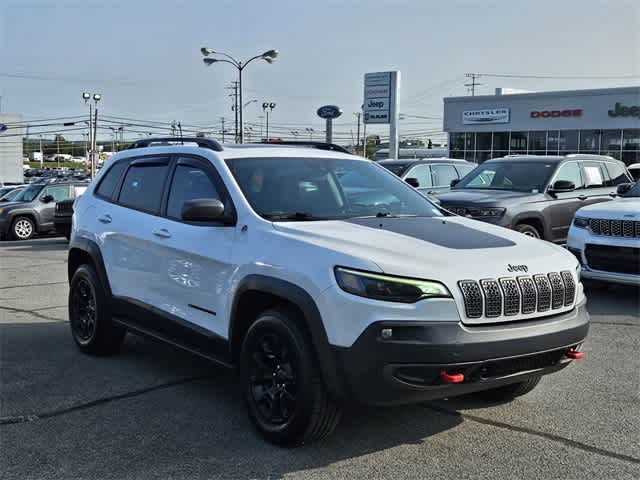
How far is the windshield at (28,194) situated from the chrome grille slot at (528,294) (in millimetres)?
18661

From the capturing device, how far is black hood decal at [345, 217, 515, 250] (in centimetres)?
425

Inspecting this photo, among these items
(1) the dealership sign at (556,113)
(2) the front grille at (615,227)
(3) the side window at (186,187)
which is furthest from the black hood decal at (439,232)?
(1) the dealership sign at (556,113)

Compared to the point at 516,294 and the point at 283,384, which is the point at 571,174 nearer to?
the point at 516,294

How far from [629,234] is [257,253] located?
5755 millimetres

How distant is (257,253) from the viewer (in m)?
4.31

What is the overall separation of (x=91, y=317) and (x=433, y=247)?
137 inches

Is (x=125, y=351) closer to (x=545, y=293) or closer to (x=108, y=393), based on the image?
(x=108, y=393)

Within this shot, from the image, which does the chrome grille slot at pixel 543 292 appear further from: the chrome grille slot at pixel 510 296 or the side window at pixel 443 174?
the side window at pixel 443 174

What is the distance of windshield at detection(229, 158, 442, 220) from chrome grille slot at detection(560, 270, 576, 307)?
1.24 metres

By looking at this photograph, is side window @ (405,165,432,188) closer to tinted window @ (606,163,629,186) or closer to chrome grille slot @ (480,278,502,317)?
tinted window @ (606,163,629,186)

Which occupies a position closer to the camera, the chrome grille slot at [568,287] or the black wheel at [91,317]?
the chrome grille slot at [568,287]

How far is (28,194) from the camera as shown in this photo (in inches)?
803

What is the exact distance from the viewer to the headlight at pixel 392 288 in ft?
12.1

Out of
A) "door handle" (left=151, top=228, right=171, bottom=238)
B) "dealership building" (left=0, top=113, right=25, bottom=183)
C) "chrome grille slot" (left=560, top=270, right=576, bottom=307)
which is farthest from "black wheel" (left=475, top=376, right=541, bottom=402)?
"dealership building" (left=0, top=113, right=25, bottom=183)
